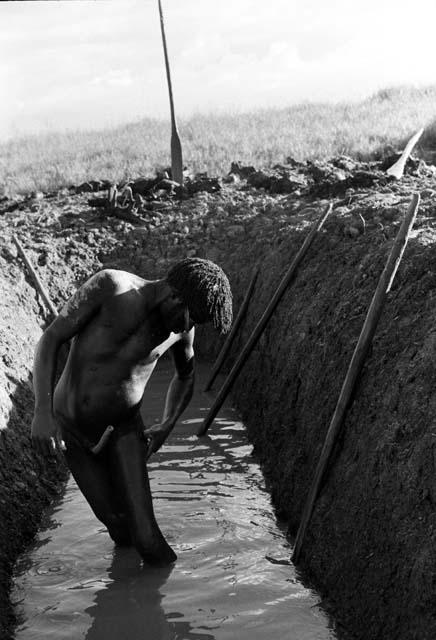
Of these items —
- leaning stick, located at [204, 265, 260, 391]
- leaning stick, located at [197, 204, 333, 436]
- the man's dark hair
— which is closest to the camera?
the man's dark hair

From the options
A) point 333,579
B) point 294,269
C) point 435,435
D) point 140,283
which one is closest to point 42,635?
point 333,579

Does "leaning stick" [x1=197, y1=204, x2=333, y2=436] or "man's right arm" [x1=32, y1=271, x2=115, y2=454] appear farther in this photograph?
"leaning stick" [x1=197, y1=204, x2=333, y2=436]

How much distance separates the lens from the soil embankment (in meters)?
5.27

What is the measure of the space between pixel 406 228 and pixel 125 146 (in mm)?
21675

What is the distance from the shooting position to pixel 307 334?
341 inches

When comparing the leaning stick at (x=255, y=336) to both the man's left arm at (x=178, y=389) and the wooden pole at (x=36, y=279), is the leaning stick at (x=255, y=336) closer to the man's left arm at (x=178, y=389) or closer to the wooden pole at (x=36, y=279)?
the wooden pole at (x=36, y=279)

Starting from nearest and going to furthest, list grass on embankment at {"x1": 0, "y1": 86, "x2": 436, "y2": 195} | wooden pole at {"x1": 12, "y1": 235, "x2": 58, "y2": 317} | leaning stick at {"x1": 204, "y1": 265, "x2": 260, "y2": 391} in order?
Result: leaning stick at {"x1": 204, "y1": 265, "x2": 260, "y2": 391}, wooden pole at {"x1": 12, "y1": 235, "x2": 58, "y2": 317}, grass on embankment at {"x1": 0, "y1": 86, "x2": 436, "y2": 195}

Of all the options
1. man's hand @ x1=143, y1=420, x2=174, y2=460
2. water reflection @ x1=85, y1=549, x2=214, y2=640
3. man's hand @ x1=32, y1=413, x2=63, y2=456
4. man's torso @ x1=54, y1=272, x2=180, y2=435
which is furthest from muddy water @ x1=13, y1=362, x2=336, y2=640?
man's hand @ x1=32, y1=413, x2=63, y2=456

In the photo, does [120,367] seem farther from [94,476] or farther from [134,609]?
[134,609]

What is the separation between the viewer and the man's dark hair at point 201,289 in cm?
552

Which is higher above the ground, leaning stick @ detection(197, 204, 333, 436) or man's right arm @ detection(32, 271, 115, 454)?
man's right arm @ detection(32, 271, 115, 454)

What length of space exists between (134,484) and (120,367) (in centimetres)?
75

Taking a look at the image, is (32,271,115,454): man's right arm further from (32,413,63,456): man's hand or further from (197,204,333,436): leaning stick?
(197,204,333,436): leaning stick

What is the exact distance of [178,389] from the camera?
252 inches
